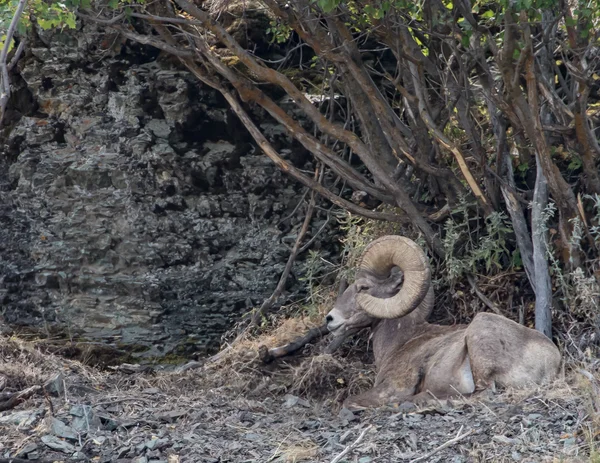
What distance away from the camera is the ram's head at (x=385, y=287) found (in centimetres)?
738

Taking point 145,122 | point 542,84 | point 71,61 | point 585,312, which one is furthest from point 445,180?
point 71,61

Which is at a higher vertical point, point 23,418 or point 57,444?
point 57,444

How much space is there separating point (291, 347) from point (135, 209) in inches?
94.1

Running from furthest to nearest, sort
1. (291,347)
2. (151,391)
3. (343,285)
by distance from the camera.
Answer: (343,285) < (291,347) < (151,391)

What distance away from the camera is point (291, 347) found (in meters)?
8.62

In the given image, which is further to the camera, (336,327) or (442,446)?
(336,327)

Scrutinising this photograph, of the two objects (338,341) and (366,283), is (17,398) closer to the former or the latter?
(338,341)

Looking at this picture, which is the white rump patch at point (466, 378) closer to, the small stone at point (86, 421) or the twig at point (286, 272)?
the small stone at point (86, 421)

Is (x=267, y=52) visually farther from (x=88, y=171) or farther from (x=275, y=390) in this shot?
(x=275, y=390)

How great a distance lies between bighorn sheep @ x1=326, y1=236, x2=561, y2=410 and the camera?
6.56 metres

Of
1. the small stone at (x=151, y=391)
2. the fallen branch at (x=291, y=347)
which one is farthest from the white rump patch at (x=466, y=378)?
the small stone at (x=151, y=391)

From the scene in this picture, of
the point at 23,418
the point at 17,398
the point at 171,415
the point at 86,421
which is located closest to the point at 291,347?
the point at 171,415

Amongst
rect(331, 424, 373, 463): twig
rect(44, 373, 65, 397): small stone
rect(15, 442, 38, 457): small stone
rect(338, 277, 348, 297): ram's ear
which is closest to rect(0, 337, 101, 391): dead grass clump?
rect(44, 373, 65, 397): small stone

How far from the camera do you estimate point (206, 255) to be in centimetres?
972
